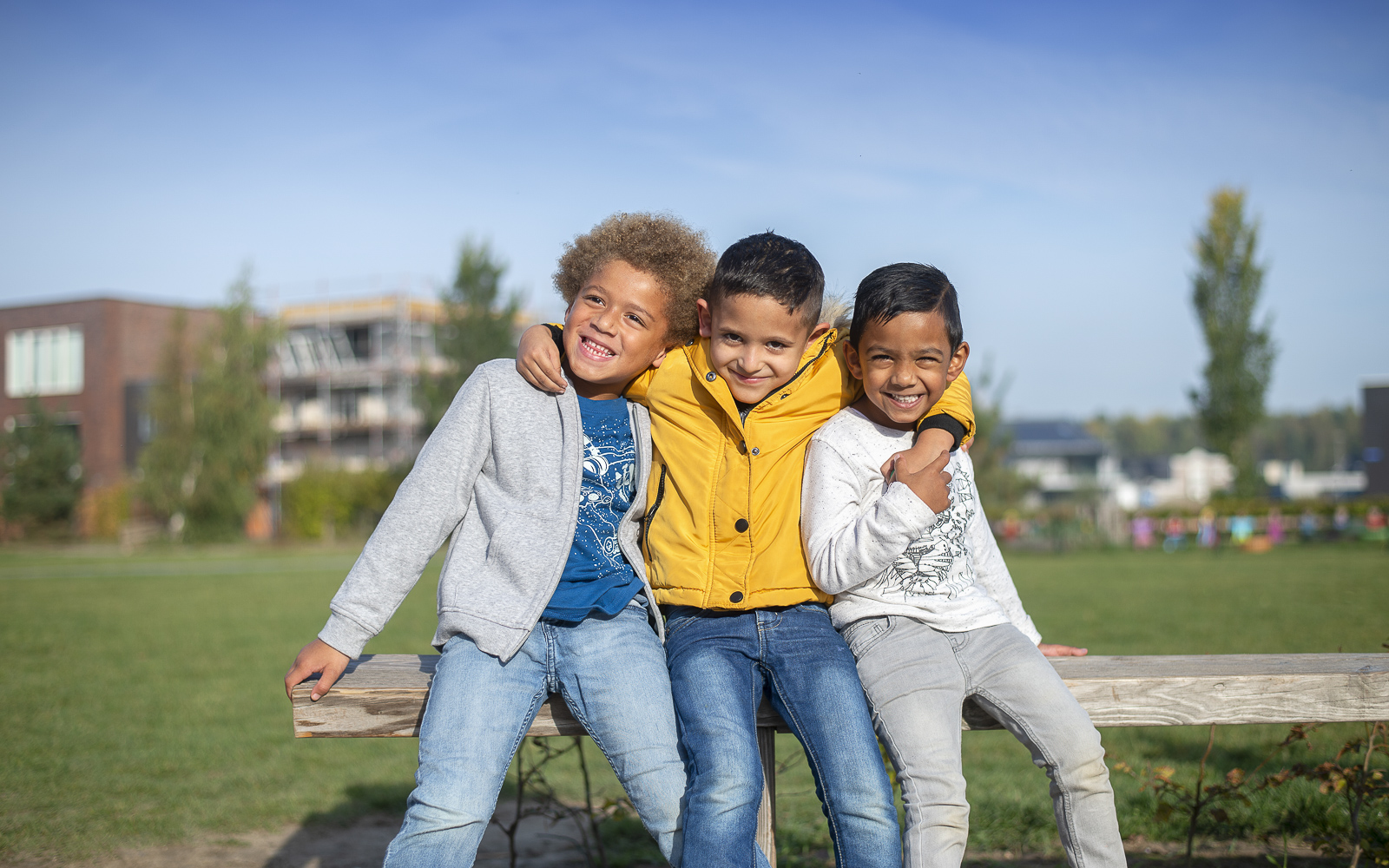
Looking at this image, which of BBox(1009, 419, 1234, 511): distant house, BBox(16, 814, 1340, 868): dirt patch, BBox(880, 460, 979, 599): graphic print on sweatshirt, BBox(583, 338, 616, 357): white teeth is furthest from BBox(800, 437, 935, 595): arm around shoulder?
BBox(1009, 419, 1234, 511): distant house

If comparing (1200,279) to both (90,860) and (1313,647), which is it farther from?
(90,860)

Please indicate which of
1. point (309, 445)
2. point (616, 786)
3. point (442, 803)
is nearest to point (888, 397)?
→ point (442, 803)

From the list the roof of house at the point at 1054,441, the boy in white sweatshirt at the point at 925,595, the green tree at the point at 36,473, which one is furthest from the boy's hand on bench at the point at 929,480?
the roof of house at the point at 1054,441

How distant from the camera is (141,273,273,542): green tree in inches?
1313

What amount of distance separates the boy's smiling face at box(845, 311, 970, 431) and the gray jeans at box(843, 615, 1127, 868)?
0.57 m

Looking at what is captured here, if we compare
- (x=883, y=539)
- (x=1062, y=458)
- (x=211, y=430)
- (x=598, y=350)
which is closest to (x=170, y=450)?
(x=211, y=430)

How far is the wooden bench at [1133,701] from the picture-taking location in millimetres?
2502

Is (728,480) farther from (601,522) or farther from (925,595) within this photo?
(925,595)

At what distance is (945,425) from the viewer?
265cm

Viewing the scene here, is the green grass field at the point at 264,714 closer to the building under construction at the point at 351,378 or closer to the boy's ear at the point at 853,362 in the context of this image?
the boy's ear at the point at 853,362

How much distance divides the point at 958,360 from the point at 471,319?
3095 centimetres

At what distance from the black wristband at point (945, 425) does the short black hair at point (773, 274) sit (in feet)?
1.38

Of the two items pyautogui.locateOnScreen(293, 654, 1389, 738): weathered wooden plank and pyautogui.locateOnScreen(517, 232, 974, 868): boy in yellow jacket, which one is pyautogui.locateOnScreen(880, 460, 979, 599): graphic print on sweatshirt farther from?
pyautogui.locateOnScreen(293, 654, 1389, 738): weathered wooden plank

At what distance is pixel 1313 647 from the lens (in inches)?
311
